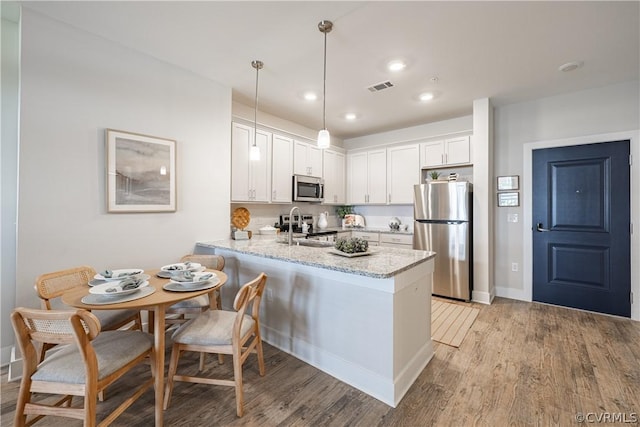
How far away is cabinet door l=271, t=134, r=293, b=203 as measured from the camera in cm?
406

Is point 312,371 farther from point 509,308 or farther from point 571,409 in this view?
point 509,308

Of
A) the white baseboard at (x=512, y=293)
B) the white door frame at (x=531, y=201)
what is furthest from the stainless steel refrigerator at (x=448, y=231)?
the white door frame at (x=531, y=201)

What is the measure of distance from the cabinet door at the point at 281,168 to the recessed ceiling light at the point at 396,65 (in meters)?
1.87

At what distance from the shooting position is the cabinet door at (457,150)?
414cm

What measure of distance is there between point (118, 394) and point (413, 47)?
356 cm

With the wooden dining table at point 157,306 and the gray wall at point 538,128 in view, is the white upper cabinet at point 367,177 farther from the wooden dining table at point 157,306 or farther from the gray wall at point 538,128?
the wooden dining table at point 157,306

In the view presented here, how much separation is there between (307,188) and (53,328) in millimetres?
3498

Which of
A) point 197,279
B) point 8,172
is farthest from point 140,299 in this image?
point 8,172

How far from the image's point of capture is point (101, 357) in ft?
4.88

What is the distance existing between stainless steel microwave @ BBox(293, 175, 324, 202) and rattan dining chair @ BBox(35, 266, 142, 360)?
105 inches

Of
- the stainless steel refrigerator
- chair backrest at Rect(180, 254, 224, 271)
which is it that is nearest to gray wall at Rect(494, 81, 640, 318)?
the stainless steel refrigerator

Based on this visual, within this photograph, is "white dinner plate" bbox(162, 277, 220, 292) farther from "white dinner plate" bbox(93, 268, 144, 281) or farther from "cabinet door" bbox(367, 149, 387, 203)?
"cabinet door" bbox(367, 149, 387, 203)

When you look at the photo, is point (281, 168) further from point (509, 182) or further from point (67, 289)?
point (509, 182)

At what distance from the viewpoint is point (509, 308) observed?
356 centimetres
